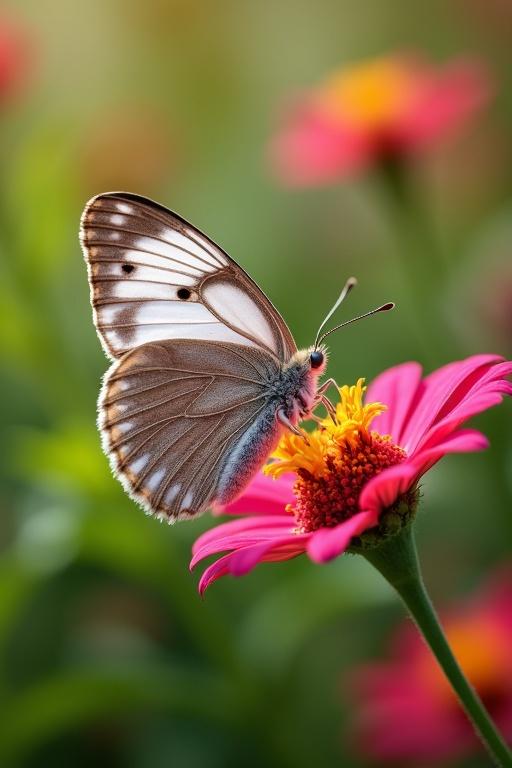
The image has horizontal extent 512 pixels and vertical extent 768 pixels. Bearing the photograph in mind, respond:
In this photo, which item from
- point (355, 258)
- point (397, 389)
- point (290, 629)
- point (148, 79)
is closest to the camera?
point (397, 389)

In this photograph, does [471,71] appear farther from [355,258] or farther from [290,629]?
[290,629]

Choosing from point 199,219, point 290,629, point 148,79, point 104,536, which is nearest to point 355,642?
point 290,629

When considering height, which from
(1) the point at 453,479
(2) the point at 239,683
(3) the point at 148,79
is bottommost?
(2) the point at 239,683

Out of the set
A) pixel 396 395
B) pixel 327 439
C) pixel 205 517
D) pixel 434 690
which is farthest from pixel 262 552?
pixel 205 517

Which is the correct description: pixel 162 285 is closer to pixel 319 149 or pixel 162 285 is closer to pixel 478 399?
pixel 478 399

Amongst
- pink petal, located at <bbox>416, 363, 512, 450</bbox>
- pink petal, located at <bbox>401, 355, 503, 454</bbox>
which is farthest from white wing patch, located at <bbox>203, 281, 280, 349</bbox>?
pink petal, located at <bbox>416, 363, 512, 450</bbox>

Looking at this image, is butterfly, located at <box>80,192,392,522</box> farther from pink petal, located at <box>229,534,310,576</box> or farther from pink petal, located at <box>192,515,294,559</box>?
pink petal, located at <box>229,534,310,576</box>
